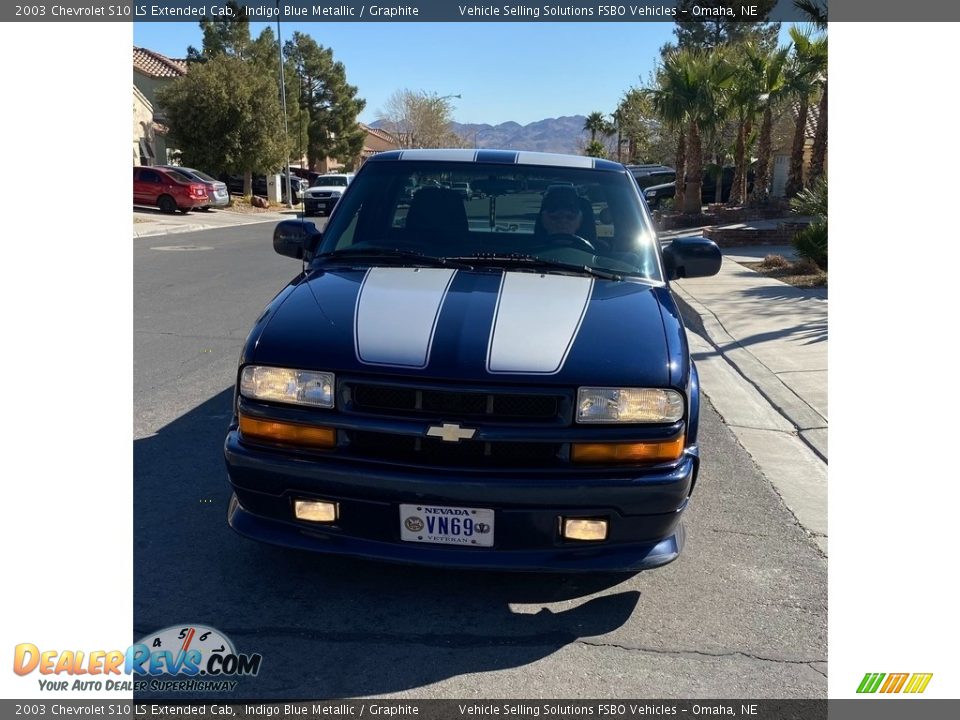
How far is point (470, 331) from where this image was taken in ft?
10.4

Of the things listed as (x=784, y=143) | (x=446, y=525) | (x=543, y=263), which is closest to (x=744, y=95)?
(x=784, y=143)

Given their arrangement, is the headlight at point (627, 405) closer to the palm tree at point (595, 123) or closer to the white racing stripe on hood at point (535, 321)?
the white racing stripe on hood at point (535, 321)

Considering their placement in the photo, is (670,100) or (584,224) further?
(670,100)

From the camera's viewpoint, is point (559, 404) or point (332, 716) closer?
point (332, 716)

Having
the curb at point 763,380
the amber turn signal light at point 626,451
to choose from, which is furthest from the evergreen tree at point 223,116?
the amber turn signal light at point 626,451

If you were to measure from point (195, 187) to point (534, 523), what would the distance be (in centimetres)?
2863

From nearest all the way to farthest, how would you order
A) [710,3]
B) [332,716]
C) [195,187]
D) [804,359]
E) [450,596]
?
[332,716] < [450,596] < [804,359] < [195,187] < [710,3]

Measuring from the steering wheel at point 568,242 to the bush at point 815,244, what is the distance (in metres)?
9.00

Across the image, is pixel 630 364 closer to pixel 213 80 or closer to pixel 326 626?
pixel 326 626

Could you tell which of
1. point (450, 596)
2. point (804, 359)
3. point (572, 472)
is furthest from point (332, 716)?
point (804, 359)

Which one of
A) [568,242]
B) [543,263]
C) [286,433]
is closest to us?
[286,433]

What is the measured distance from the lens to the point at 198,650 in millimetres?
2975
